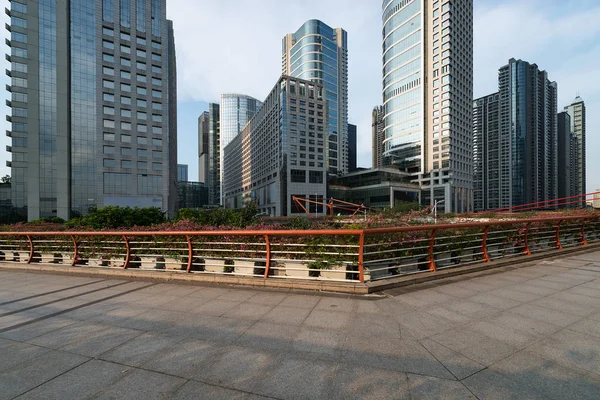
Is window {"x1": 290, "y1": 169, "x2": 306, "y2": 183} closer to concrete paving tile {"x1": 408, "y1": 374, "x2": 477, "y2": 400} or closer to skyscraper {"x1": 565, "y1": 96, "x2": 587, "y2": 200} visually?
concrete paving tile {"x1": 408, "y1": 374, "x2": 477, "y2": 400}

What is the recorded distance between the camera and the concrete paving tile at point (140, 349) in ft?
10.5

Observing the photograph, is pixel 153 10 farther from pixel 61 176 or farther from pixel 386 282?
pixel 386 282

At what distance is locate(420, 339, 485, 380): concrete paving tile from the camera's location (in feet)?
9.15

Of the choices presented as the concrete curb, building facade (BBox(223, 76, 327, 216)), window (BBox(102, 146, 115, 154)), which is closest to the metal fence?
the concrete curb

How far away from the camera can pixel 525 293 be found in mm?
5250

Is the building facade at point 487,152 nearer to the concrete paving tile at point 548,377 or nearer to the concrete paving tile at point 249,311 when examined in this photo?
the concrete paving tile at point 548,377

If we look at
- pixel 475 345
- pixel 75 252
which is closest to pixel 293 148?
pixel 75 252

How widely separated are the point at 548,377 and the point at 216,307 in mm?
4665

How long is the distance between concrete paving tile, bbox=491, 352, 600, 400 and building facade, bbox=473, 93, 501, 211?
163 metres

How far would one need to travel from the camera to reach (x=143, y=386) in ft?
8.77

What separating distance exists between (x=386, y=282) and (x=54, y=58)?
74150 mm

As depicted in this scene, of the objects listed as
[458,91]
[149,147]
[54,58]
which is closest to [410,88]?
[458,91]

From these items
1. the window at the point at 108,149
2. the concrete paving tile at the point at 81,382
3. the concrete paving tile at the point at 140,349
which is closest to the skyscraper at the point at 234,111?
the window at the point at 108,149

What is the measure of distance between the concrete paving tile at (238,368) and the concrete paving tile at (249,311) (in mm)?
975
